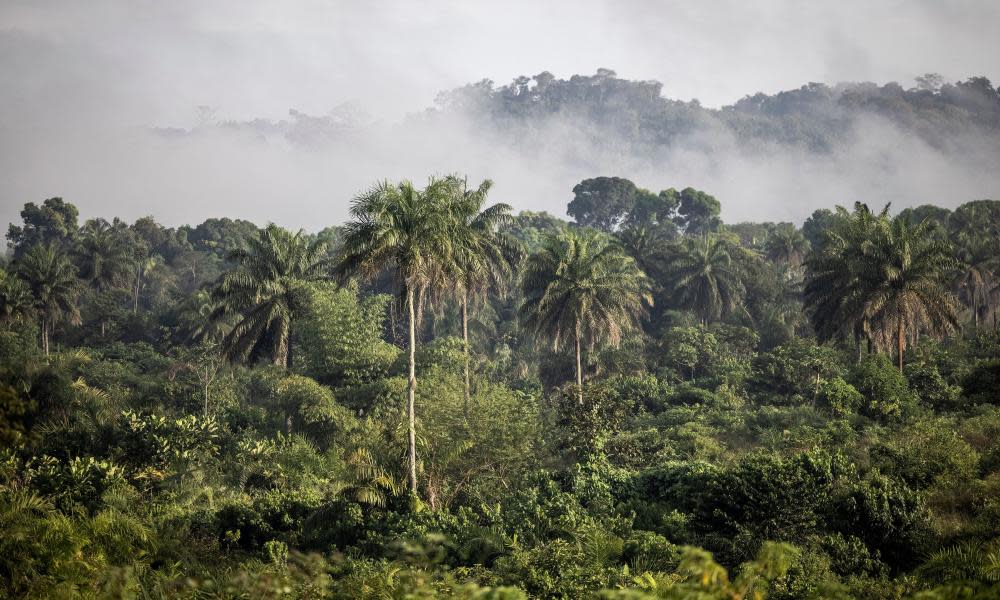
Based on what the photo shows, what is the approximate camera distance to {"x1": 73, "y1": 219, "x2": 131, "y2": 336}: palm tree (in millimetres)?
74125

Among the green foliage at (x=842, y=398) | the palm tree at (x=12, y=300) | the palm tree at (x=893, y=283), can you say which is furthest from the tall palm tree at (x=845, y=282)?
the palm tree at (x=12, y=300)

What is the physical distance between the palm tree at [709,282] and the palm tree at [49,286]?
48335 millimetres

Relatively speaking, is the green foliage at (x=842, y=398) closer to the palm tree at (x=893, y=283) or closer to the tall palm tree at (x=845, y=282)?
the palm tree at (x=893, y=283)

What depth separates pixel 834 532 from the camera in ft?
57.4

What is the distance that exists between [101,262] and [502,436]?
62.4 metres

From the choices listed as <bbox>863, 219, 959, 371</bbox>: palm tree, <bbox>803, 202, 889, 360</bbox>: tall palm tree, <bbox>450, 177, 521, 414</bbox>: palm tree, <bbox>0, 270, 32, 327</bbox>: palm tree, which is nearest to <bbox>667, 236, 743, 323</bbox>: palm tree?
<bbox>803, 202, 889, 360</bbox>: tall palm tree

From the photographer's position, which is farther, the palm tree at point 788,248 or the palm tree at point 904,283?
the palm tree at point 788,248

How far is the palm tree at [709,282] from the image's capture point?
59219mm

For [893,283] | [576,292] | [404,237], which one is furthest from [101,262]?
[893,283]

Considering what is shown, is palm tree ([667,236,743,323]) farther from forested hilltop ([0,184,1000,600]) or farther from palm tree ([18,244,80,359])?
palm tree ([18,244,80,359])

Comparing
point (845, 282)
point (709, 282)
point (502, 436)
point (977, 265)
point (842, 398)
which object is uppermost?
point (977, 265)

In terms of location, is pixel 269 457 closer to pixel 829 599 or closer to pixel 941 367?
pixel 829 599

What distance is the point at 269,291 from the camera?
41.6 metres

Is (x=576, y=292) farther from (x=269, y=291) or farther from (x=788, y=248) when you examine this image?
(x=788, y=248)
